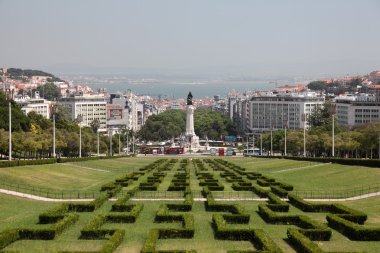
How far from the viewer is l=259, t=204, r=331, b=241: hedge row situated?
32594 mm

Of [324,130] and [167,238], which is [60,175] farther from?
[324,130]

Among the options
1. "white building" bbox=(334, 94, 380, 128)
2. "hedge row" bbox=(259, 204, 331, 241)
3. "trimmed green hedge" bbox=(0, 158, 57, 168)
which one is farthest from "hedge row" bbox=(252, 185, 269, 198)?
"white building" bbox=(334, 94, 380, 128)

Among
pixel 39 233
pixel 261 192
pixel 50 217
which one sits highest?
pixel 261 192

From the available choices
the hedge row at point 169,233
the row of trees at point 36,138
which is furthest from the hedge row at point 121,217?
the row of trees at point 36,138

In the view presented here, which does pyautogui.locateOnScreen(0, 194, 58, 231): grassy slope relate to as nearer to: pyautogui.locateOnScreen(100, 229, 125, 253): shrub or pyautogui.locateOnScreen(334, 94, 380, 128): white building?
pyautogui.locateOnScreen(100, 229, 125, 253): shrub

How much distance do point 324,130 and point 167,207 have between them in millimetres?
96041

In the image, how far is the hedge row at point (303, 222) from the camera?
107 ft

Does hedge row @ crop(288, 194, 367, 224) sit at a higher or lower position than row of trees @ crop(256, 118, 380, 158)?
lower

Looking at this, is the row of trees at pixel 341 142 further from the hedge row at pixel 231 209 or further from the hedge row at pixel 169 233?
the hedge row at pixel 169 233

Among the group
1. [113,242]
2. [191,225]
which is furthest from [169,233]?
[113,242]

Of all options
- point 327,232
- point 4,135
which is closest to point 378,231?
point 327,232

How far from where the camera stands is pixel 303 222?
118 feet

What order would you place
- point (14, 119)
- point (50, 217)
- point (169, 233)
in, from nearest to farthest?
point (169, 233)
point (50, 217)
point (14, 119)

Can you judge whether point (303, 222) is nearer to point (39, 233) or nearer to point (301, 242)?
point (301, 242)
